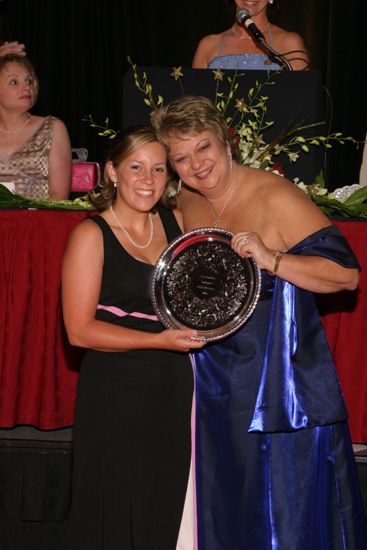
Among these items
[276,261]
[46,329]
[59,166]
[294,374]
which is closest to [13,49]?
[59,166]

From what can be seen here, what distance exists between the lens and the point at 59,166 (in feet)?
14.2

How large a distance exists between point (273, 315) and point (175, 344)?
36cm

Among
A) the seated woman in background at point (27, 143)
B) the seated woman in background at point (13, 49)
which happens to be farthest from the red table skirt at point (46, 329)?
the seated woman in background at point (13, 49)

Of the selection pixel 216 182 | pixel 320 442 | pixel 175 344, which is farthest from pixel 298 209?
pixel 320 442

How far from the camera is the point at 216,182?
112 inches

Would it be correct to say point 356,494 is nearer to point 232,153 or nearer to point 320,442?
point 320,442

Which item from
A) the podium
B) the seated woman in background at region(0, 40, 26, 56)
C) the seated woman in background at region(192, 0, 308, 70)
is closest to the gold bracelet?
the podium

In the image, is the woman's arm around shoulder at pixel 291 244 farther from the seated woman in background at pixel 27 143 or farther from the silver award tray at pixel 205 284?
the seated woman in background at pixel 27 143

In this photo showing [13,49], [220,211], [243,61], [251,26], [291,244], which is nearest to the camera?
[291,244]

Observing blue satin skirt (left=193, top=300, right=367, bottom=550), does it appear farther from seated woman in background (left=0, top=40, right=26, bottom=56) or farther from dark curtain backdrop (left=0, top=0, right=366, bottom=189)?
dark curtain backdrop (left=0, top=0, right=366, bottom=189)

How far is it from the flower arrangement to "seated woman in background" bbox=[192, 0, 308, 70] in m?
0.54

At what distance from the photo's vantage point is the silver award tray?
2680 mm

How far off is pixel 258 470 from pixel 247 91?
4.70 feet

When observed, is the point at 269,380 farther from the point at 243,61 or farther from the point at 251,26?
the point at 243,61
